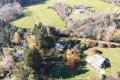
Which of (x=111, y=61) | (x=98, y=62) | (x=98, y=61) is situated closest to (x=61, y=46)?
(x=98, y=61)

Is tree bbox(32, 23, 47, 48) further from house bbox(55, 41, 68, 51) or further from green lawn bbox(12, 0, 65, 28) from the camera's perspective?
green lawn bbox(12, 0, 65, 28)

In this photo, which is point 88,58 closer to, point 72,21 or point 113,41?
point 113,41

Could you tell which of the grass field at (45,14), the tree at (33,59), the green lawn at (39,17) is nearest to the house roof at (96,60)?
the tree at (33,59)

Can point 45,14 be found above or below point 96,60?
above

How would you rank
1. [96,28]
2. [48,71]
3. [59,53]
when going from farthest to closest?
[96,28], [59,53], [48,71]

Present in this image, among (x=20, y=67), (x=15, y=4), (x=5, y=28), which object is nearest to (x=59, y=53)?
(x=20, y=67)

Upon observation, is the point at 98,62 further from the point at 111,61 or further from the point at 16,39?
the point at 16,39

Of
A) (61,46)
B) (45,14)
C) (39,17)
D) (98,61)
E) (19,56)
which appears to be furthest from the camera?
(45,14)
